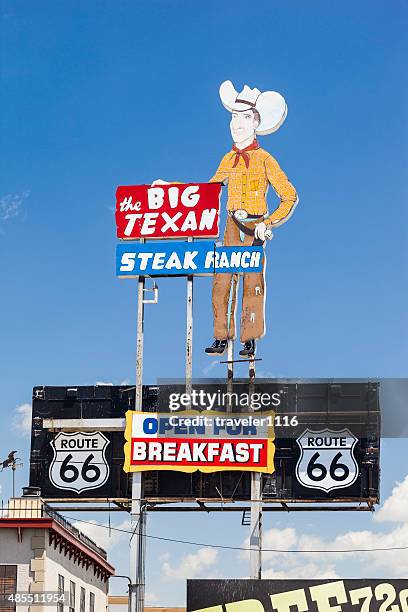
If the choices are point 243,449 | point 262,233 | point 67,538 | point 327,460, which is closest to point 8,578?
point 67,538

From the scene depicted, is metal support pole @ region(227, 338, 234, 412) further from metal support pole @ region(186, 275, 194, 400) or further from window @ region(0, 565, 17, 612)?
window @ region(0, 565, 17, 612)

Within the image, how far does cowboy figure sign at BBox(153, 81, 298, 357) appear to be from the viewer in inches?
2279

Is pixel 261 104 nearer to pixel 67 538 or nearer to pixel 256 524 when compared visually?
pixel 256 524

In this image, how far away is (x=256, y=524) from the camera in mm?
54969

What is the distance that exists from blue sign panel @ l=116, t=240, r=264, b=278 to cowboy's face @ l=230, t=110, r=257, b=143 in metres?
5.45

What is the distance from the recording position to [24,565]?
48.6 metres

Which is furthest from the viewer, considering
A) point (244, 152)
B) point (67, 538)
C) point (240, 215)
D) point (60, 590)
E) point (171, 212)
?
point (244, 152)

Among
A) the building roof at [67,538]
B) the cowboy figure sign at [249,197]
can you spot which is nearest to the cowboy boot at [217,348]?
the cowboy figure sign at [249,197]

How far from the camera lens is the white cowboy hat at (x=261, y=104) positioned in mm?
59531

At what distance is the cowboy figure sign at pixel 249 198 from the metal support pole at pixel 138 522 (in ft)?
10.3

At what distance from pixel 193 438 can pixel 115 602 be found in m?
29.2

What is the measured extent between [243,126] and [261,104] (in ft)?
4.35

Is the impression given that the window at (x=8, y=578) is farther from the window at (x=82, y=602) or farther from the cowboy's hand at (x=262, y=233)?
the cowboy's hand at (x=262, y=233)

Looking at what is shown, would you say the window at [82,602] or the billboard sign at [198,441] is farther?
the billboard sign at [198,441]
